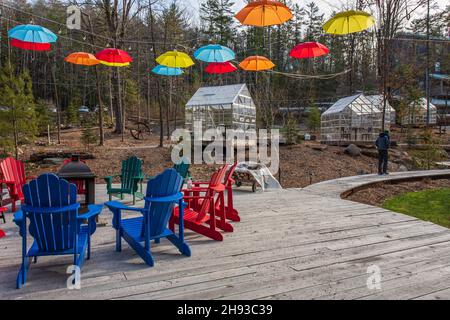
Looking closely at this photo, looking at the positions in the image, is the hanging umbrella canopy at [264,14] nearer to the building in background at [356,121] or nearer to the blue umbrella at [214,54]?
the blue umbrella at [214,54]

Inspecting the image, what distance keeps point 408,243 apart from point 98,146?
515 inches

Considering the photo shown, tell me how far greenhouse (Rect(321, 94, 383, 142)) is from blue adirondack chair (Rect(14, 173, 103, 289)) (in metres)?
16.3

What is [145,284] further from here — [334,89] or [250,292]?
[334,89]

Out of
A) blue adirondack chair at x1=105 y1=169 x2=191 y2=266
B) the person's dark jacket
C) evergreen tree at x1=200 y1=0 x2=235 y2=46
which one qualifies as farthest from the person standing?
evergreen tree at x1=200 y1=0 x2=235 y2=46

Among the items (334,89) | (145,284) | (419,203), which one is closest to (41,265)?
(145,284)

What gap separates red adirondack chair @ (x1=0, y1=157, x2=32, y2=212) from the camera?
195 inches

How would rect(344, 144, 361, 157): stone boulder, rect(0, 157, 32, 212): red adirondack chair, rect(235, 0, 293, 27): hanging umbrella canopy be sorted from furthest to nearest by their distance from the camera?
rect(344, 144, 361, 157): stone boulder
rect(235, 0, 293, 27): hanging umbrella canopy
rect(0, 157, 32, 212): red adirondack chair

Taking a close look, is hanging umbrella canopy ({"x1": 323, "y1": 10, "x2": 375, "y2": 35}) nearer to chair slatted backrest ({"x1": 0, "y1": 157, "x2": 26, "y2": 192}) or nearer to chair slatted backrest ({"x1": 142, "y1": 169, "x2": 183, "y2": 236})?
chair slatted backrest ({"x1": 142, "y1": 169, "x2": 183, "y2": 236})

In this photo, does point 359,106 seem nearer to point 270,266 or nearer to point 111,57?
point 111,57

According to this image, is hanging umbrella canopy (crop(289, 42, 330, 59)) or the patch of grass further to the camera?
hanging umbrella canopy (crop(289, 42, 330, 59))

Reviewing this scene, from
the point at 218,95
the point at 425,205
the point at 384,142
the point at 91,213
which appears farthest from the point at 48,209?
the point at 218,95

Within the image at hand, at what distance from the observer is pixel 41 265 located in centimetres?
311

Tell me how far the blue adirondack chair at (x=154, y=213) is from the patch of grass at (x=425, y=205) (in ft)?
13.4

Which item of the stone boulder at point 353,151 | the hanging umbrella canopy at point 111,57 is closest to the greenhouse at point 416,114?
the stone boulder at point 353,151
